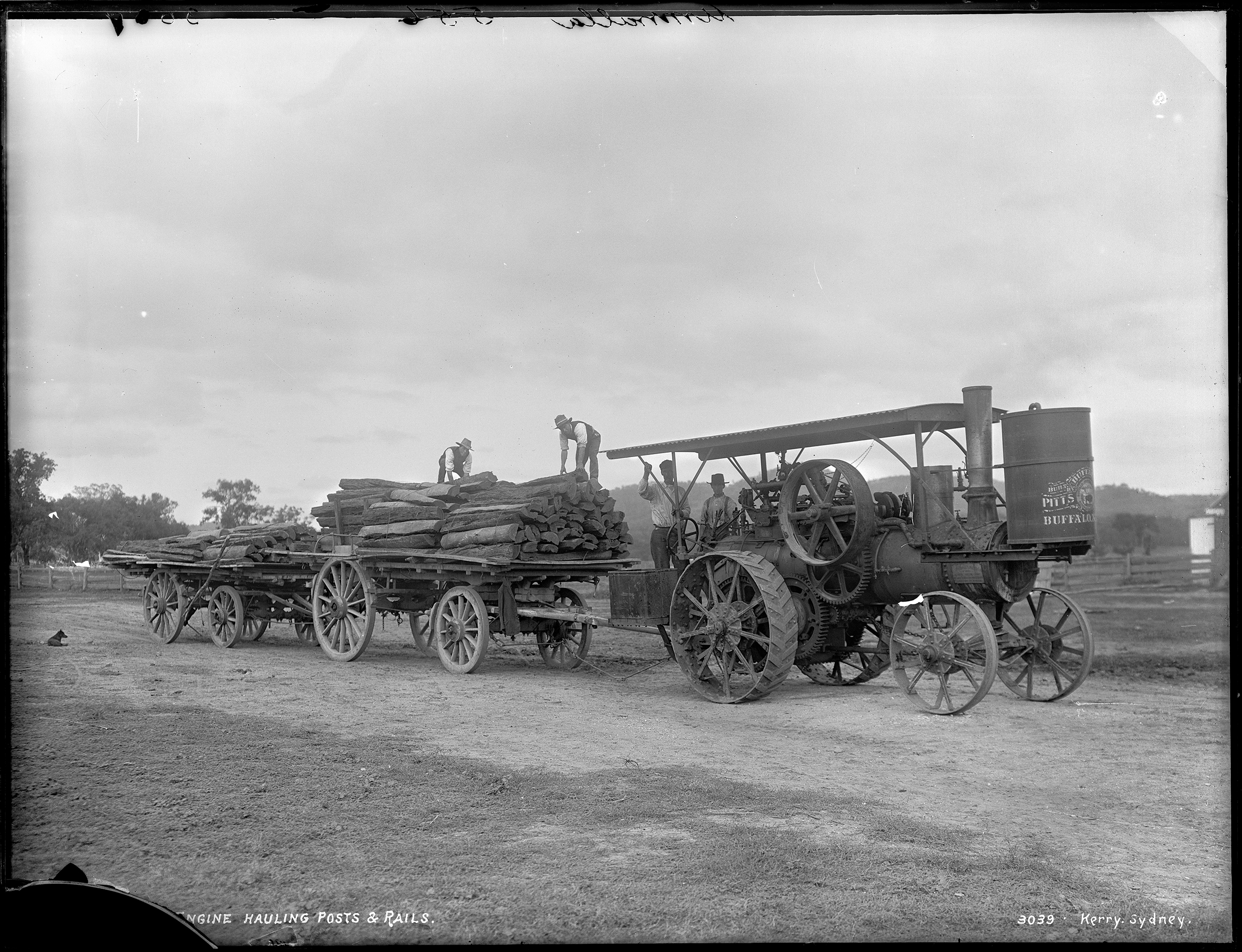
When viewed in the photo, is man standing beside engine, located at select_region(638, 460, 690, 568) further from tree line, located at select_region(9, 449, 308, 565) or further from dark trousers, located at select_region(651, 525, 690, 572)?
tree line, located at select_region(9, 449, 308, 565)

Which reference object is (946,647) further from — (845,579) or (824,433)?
(824,433)

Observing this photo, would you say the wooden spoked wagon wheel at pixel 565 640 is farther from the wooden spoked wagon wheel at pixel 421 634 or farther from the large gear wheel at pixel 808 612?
the large gear wheel at pixel 808 612

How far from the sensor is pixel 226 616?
1455 cm

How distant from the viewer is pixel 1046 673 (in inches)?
441

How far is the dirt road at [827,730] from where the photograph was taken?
4723 mm

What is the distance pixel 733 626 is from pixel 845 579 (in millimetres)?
1400

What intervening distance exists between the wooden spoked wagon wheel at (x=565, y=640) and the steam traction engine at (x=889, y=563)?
2083 millimetres

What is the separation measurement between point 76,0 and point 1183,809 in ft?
23.0

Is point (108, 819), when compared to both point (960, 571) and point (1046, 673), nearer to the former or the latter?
point (960, 571)

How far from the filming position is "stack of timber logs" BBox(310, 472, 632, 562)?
10.9 m

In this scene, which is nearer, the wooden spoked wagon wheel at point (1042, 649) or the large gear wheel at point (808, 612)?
the wooden spoked wagon wheel at point (1042, 649)

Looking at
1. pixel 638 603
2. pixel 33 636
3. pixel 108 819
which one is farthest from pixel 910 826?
pixel 33 636

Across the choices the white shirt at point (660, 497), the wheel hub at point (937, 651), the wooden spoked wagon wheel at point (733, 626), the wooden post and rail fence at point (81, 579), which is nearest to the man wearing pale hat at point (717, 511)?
the white shirt at point (660, 497)

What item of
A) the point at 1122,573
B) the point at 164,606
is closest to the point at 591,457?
the point at 164,606
